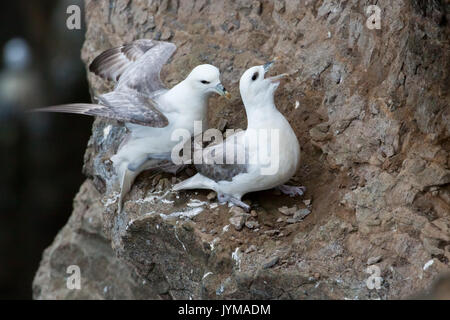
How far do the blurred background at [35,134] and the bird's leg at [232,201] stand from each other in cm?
638

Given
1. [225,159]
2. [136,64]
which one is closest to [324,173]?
[225,159]

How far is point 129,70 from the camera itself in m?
5.89

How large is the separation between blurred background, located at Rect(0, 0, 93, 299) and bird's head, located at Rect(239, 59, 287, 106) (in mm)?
6436

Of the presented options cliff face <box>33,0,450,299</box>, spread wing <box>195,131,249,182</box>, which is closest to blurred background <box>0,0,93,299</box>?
cliff face <box>33,0,450,299</box>

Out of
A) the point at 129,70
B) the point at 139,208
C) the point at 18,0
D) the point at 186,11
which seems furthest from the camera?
the point at 18,0

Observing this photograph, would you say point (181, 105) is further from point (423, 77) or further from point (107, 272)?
point (107, 272)

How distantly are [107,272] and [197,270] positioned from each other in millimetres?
2382

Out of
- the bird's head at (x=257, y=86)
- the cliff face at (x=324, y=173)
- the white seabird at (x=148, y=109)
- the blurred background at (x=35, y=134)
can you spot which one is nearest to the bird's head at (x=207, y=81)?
the white seabird at (x=148, y=109)

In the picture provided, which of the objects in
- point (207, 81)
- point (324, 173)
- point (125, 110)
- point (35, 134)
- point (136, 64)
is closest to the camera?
point (125, 110)

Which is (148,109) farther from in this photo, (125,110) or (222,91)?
(222,91)

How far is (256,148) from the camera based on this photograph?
501 centimetres

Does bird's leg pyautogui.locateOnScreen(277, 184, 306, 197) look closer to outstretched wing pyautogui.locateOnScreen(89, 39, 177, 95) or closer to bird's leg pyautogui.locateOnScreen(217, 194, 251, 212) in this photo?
bird's leg pyautogui.locateOnScreen(217, 194, 251, 212)

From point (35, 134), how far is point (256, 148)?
7795 mm

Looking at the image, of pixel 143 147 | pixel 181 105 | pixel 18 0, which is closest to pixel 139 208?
pixel 143 147
